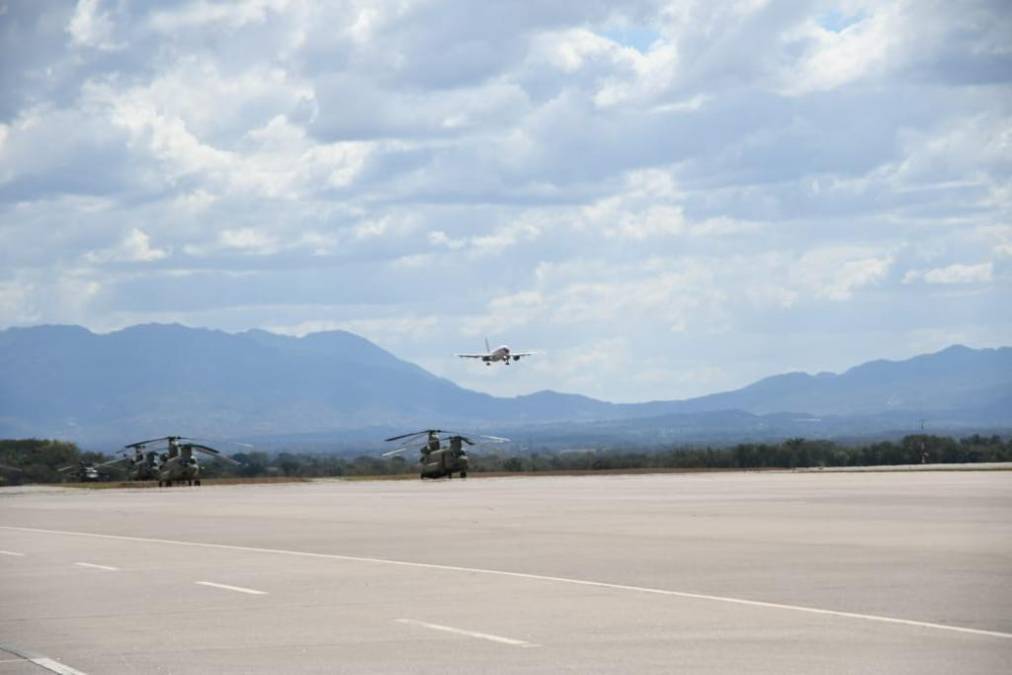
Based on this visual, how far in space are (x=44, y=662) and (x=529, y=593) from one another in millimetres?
6965

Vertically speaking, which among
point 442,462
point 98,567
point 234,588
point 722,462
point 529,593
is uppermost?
point 722,462

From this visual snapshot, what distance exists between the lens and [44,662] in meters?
17.9

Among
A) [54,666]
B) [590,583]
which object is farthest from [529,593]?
[54,666]

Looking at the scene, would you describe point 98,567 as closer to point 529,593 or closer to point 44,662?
point 529,593

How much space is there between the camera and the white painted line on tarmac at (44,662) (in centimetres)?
1717

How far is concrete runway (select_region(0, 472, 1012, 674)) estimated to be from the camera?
17.4 meters

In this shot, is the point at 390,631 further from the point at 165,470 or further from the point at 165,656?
the point at 165,470

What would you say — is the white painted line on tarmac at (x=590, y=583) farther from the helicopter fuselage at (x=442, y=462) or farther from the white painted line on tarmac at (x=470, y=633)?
the helicopter fuselage at (x=442, y=462)

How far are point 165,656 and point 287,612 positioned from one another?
3701 millimetres

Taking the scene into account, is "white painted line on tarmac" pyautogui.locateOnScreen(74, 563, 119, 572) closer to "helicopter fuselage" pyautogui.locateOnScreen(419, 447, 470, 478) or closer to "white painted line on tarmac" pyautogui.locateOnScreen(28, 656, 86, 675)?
"white painted line on tarmac" pyautogui.locateOnScreen(28, 656, 86, 675)

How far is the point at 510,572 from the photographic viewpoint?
2636 centimetres

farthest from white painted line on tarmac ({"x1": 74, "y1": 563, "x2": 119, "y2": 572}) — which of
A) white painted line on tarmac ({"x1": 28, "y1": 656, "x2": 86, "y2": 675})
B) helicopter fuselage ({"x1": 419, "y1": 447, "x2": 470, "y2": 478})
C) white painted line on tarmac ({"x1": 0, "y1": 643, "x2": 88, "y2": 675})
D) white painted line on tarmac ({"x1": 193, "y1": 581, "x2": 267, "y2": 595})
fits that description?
helicopter fuselage ({"x1": 419, "y1": 447, "x2": 470, "y2": 478})

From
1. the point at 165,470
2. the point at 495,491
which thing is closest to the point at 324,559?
the point at 495,491

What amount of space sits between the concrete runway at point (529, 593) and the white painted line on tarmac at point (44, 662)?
2.3 inches
